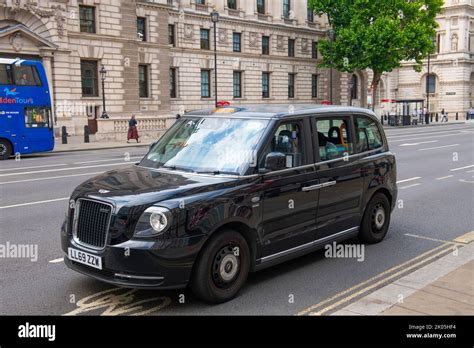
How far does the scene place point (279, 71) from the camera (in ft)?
190

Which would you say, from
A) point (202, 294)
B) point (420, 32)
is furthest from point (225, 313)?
point (420, 32)

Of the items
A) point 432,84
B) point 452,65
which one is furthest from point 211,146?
point 432,84

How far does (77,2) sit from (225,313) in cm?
3746

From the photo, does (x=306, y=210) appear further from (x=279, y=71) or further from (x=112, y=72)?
(x=279, y=71)

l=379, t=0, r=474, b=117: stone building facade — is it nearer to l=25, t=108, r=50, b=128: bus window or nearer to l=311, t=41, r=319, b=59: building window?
l=311, t=41, r=319, b=59: building window

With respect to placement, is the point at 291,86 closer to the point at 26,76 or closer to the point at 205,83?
the point at 205,83

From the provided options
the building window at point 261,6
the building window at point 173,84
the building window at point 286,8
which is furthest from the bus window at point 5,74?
the building window at point 286,8

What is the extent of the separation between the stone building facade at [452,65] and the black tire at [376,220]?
262 ft

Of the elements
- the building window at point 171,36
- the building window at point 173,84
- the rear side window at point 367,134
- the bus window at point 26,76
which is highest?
the building window at point 171,36

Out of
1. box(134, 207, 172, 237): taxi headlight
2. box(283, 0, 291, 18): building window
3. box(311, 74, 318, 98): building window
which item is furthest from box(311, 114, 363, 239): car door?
box(311, 74, 318, 98): building window

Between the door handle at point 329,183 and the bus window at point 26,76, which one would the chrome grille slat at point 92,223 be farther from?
the bus window at point 26,76

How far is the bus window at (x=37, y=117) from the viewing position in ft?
80.5

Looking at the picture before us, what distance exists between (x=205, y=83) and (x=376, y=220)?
4503 cm

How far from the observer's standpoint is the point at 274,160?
5.80 meters
